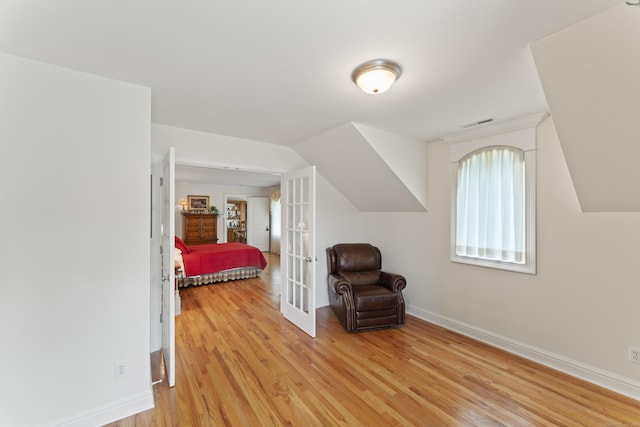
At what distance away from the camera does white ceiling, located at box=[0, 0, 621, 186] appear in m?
1.27

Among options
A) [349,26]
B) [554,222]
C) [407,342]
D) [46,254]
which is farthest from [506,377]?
[46,254]

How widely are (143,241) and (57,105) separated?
105cm

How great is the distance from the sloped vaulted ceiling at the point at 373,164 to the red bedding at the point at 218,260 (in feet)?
9.22

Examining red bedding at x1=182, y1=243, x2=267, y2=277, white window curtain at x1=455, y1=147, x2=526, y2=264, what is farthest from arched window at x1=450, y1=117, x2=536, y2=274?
red bedding at x1=182, y1=243, x2=267, y2=277

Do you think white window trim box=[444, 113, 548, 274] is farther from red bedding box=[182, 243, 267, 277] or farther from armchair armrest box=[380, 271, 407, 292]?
red bedding box=[182, 243, 267, 277]

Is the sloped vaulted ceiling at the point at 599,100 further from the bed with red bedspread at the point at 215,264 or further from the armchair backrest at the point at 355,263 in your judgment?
the bed with red bedspread at the point at 215,264

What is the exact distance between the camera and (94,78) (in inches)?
73.9

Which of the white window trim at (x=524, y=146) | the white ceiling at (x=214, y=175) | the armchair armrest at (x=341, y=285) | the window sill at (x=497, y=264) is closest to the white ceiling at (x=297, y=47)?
the white window trim at (x=524, y=146)

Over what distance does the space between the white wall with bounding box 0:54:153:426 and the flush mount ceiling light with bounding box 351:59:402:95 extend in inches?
65.0

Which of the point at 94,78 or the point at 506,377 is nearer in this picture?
the point at 94,78

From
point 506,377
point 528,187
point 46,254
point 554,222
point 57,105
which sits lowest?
point 506,377

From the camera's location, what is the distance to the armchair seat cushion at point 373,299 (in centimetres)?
322

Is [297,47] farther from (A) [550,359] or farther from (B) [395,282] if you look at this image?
(A) [550,359]

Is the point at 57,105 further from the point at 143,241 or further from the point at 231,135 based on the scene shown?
the point at 231,135
